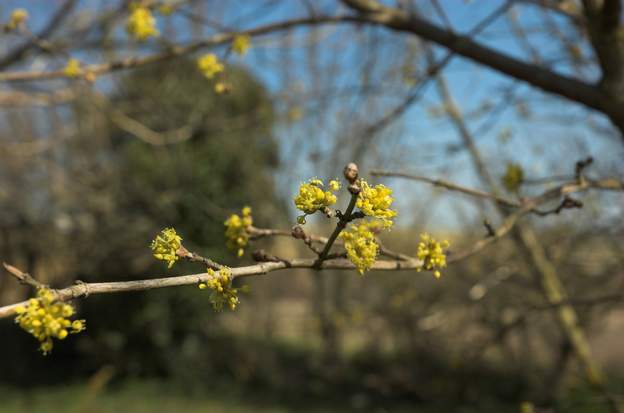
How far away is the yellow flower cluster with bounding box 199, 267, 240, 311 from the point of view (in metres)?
1.11

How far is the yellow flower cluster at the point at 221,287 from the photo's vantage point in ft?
3.64

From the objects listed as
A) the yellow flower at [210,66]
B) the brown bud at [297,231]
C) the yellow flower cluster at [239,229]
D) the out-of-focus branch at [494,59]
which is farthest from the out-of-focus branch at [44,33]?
the brown bud at [297,231]

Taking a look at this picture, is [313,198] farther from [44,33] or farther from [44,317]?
[44,33]

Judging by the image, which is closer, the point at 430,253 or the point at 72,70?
the point at 430,253

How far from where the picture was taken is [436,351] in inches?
347

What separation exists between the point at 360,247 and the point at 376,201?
0.10 meters

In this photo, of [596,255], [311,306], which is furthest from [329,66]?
[596,255]

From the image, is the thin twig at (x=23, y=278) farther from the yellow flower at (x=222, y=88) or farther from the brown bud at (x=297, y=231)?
the yellow flower at (x=222, y=88)

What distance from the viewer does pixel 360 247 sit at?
1168mm

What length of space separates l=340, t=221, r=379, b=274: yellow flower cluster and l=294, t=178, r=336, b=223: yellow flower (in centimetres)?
10

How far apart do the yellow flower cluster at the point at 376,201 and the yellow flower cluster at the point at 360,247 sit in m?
0.06

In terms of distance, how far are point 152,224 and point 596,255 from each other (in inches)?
262

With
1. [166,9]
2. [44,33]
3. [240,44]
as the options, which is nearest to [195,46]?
[240,44]

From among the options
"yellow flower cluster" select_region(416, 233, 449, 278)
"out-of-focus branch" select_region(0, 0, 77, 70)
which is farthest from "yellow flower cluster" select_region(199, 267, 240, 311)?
"out-of-focus branch" select_region(0, 0, 77, 70)
